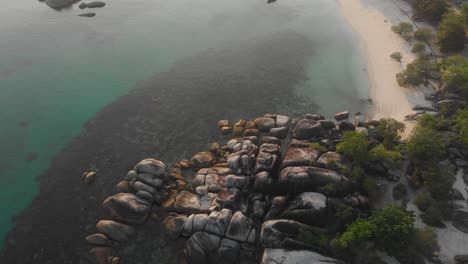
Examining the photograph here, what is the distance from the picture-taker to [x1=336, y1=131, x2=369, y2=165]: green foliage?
3616 centimetres

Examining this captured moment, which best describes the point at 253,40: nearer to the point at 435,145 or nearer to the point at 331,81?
the point at 331,81

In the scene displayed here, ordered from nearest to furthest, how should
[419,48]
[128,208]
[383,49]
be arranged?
1. [128,208]
2. [419,48]
3. [383,49]

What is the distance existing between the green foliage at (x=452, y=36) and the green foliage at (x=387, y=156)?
2915cm

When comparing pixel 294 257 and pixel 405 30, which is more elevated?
pixel 405 30

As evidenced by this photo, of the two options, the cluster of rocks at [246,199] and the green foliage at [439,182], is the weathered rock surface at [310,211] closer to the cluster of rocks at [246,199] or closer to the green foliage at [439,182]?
the cluster of rocks at [246,199]

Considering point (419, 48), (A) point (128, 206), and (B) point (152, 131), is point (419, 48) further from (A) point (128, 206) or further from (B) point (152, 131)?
(A) point (128, 206)

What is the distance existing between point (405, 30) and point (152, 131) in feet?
166

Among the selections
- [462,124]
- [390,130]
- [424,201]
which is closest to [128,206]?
[424,201]

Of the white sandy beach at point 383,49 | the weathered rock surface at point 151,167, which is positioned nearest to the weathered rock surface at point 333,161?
the white sandy beach at point 383,49

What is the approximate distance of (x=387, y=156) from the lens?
36750 millimetres

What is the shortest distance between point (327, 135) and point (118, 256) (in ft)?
96.3

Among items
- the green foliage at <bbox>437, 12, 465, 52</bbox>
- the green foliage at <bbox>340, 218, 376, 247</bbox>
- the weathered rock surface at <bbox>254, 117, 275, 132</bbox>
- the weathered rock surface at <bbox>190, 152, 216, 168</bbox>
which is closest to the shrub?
the green foliage at <bbox>340, 218, 376, 247</bbox>

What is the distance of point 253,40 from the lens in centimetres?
6731

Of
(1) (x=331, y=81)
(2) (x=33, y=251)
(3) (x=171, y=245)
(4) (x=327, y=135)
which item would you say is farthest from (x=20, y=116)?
(1) (x=331, y=81)
